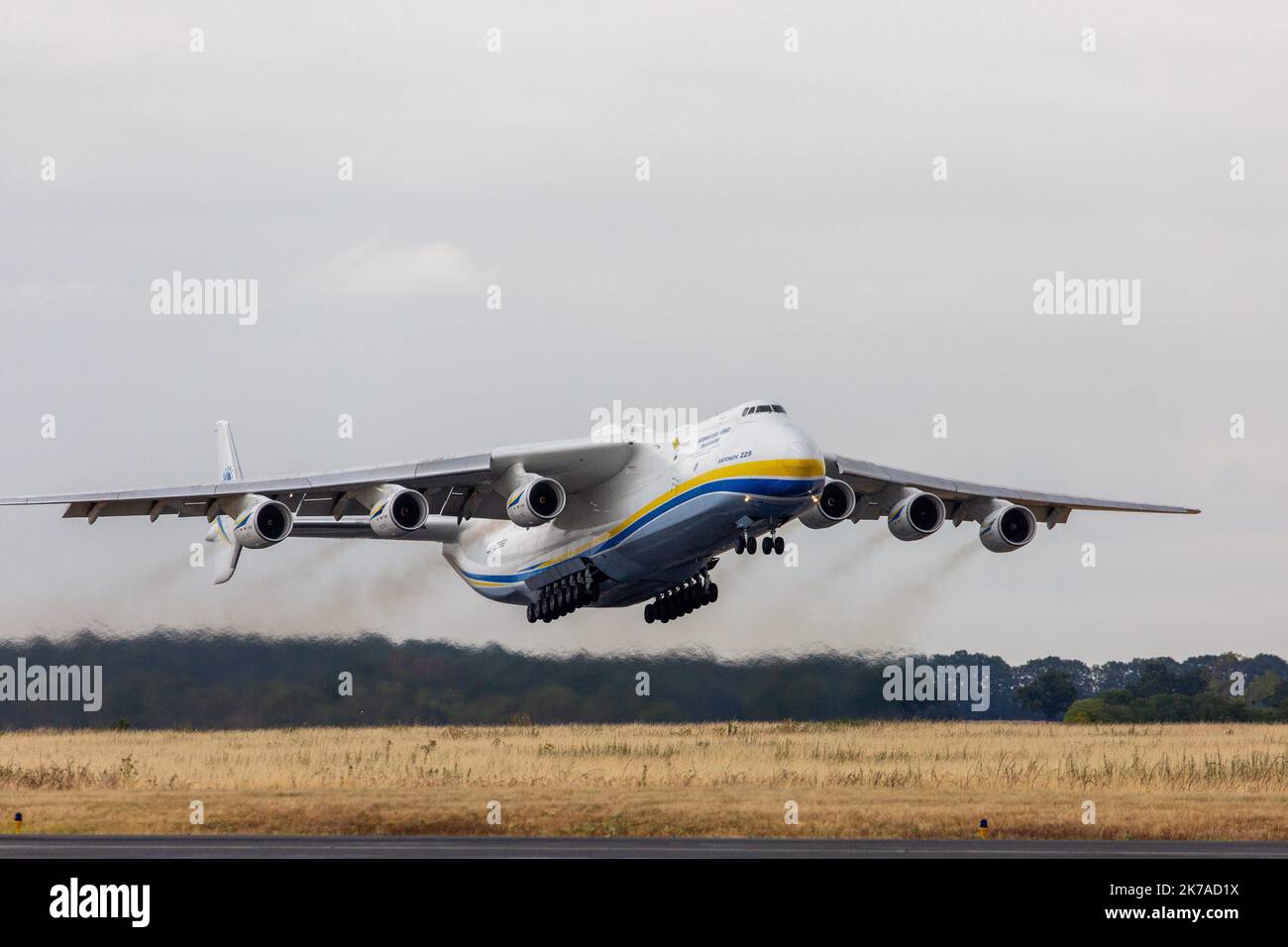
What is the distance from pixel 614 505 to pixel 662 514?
Result: 169 cm

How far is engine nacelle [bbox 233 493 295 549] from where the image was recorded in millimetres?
26281

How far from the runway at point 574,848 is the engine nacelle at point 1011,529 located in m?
10.7

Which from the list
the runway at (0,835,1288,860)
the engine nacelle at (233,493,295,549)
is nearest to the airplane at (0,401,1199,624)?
the engine nacelle at (233,493,295,549)

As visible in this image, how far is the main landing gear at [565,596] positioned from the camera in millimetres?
28656

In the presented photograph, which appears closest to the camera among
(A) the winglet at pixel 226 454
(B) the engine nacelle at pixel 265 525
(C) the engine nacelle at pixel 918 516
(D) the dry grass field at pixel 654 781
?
(D) the dry grass field at pixel 654 781

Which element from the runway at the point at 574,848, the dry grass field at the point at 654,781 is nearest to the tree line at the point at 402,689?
the dry grass field at the point at 654,781

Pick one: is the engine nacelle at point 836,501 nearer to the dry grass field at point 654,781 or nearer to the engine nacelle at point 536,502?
the dry grass field at point 654,781

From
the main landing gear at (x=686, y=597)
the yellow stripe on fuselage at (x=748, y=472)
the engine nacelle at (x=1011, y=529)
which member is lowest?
the main landing gear at (x=686, y=597)

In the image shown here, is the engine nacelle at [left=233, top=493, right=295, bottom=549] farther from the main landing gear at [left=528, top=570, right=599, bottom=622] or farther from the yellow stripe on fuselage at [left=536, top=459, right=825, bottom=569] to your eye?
the yellow stripe on fuselage at [left=536, top=459, right=825, bottom=569]

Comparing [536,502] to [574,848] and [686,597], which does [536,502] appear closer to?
[686,597]

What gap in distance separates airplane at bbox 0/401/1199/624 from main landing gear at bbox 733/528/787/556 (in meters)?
0.02

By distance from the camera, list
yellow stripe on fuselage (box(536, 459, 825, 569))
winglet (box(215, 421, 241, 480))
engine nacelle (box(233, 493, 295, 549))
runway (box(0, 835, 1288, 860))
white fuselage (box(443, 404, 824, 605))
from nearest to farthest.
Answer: runway (box(0, 835, 1288, 860))
yellow stripe on fuselage (box(536, 459, 825, 569))
white fuselage (box(443, 404, 824, 605))
engine nacelle (box(233, 493, 295, 549))
winglet (box(215, 421, 241, 480))
